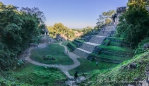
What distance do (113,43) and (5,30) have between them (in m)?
18.9

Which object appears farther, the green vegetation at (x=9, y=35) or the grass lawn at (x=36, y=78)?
the green vegetation at (x=9, y=35)

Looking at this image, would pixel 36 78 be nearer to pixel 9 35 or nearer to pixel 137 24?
pixel 9 35

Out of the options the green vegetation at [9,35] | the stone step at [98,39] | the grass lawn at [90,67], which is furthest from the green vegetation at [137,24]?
the green vegetation at [9,35]

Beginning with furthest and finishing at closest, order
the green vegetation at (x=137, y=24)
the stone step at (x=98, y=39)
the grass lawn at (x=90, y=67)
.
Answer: the stone step at (x=98, y=39) < the grass lawn at (x=90, y=67) < the green vegetation at (x=137, y=24)

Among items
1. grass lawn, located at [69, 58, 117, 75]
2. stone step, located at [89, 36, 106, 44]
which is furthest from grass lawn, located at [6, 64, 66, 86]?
stone step, located at [89, 36, 106, 44]

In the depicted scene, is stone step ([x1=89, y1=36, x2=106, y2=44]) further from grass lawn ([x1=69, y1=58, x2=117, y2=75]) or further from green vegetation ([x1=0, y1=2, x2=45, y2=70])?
green vegetation ([x1=0, y1=2, x2=45, y2=70])

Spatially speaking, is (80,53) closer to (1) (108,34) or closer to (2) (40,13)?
(1) (108,34)

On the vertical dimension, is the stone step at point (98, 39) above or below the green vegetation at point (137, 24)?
below

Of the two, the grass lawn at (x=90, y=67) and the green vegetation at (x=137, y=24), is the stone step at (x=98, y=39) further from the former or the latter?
the green vegetation at (x=137, y=24)

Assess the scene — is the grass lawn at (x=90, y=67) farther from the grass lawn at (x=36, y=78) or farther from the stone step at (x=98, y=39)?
the stone step at (x=98, y=39)

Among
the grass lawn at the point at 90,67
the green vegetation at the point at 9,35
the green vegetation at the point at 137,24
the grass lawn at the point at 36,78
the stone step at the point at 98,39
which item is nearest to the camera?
the grass lawn at the point at 36,78

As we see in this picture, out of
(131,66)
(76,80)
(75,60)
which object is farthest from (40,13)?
(131,66)

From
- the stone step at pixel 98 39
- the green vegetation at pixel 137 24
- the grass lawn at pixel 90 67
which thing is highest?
the green vegetation at pixel 137 24

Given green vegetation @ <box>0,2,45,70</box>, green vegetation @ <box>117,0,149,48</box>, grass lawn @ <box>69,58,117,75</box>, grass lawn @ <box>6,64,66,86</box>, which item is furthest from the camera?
grass lawn @ <box>69,58,117,75</box>
